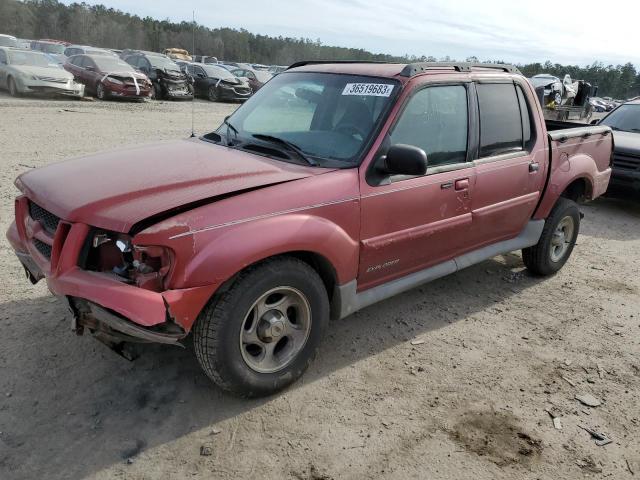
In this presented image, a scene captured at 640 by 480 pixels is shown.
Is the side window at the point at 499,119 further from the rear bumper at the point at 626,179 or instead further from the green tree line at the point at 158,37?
the green tree line at the point at 158,37

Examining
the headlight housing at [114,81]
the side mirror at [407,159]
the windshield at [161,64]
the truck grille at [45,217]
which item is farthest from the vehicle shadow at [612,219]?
the windshield at [161,64]

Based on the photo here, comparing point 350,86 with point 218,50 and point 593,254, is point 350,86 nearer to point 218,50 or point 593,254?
point 593,254

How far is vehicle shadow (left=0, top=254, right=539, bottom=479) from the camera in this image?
2.67m

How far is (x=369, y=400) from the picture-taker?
126 inches

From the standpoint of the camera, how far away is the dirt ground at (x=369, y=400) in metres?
2.69

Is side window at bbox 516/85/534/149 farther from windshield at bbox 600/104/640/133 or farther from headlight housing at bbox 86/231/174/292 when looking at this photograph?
windshield at bbox 600/104/640/133

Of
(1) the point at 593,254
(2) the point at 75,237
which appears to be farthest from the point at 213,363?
(1) the point at 593,254

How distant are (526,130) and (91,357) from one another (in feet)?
12.8

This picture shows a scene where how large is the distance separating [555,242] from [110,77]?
1703 centimetres

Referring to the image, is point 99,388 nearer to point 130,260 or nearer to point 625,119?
point 130,260

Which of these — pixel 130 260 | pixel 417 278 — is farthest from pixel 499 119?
pixel 130 260

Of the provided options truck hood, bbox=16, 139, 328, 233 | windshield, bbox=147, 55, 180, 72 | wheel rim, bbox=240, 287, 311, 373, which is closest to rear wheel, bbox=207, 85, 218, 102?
windshield, bbox=147, 55, 180, 72

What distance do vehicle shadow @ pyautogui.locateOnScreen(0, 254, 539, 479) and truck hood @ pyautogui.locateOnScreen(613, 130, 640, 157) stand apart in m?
5.39

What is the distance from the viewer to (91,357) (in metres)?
3.45
